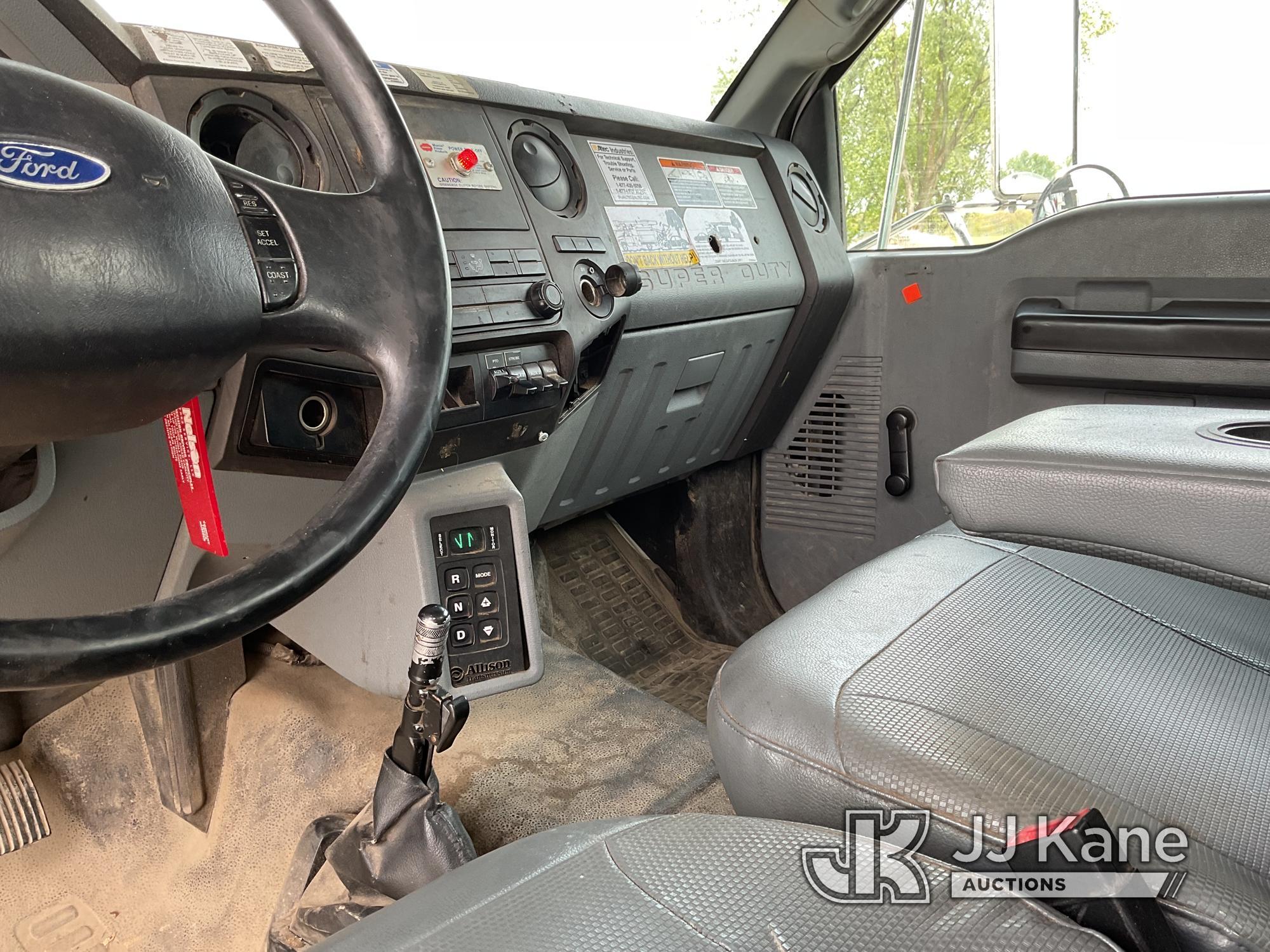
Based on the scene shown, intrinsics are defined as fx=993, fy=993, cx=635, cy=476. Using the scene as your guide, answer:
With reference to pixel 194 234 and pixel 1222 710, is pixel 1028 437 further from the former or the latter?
pixel 194 234

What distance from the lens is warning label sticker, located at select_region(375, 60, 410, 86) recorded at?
130cm

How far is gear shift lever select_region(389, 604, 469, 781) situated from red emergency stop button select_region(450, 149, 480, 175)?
64 cm

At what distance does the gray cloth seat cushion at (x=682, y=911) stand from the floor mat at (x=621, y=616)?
51.1 inches

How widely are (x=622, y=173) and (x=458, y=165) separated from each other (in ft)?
1.21

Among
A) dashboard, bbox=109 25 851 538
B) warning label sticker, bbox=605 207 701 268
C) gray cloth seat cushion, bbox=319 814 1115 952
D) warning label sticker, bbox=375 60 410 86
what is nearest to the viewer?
gray cloth seat cushion, bbox=319 814 1115 952

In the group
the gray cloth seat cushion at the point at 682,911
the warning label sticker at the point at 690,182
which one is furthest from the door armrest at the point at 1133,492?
the warning label sticker at the point at 690,182

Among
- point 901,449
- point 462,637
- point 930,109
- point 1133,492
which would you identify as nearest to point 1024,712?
point 1133,492

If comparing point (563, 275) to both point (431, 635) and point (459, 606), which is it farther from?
point (431, 635)

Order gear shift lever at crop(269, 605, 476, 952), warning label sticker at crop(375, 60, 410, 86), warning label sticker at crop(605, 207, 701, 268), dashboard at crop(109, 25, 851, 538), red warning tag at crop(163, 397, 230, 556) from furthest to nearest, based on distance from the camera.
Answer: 1. warning label sticker at crop(605, 207, 701, 268)
2. warning label sticker at crop(375, 60, 410, 86)
3. dashboard at crop(109, 25, 851, 538)
4. gear shift lever at crop(269, 605, 476, 952)
5. red warning tag at crop(163, 397, 230, 556)

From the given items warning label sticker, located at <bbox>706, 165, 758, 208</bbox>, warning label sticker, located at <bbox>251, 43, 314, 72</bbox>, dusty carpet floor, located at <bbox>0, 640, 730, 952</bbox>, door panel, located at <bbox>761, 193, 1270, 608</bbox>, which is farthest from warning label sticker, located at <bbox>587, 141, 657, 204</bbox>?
dusty carpet floor, located at <bbox>0, 640, 730, 952</bbox>

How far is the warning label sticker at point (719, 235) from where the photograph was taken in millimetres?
1720

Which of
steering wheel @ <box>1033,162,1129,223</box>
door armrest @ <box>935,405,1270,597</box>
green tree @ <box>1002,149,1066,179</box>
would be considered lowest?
door armrest @ <box>935,405,1270,597</box>

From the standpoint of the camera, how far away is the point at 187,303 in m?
0.64

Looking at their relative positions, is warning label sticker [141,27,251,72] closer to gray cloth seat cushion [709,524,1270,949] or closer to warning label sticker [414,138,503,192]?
warning label sticker [414,138,503,192]
